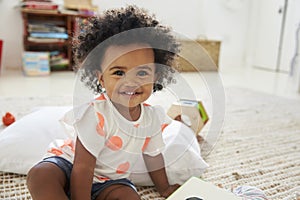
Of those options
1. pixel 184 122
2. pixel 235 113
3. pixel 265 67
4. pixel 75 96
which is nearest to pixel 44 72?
pixel 235 113

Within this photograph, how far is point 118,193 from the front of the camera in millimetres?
571

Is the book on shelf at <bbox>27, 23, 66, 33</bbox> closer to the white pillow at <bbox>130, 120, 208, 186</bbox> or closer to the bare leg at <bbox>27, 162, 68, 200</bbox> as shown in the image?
the white pillow at <bbox>130, 120, 208, 186</bbox>

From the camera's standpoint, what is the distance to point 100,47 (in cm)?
53

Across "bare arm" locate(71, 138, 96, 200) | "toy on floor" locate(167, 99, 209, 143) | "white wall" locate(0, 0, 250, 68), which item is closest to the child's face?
"bare arm" locate(71, 138, 96, 200)

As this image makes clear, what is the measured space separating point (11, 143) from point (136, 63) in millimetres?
440

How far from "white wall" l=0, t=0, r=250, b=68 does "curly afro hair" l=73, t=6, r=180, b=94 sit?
6.43 ft

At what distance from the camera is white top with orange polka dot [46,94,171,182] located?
1.73 feet

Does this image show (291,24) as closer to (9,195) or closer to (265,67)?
(265,67)

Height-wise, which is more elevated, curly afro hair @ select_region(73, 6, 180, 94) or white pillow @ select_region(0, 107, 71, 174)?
curly afro hair @ select_region(73, 6, 180, 94)

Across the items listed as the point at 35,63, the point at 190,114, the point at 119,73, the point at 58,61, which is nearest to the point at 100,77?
the point at 119,73

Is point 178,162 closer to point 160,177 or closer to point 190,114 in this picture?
point 160,177

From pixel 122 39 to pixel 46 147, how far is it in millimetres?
411

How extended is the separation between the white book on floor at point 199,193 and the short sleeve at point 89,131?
154 millimetres

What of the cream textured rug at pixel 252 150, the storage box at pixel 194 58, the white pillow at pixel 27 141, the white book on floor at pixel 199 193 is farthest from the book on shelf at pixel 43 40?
the white book on floor at pixel 199 193
